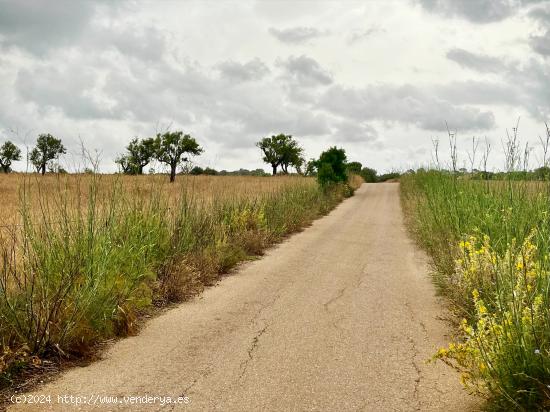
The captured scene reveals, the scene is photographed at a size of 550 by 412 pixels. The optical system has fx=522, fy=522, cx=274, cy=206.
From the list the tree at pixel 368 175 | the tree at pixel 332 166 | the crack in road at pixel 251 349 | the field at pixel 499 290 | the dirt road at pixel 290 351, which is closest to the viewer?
the field at pixel 499 290

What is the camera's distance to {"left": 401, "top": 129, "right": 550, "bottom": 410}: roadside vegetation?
358 cm

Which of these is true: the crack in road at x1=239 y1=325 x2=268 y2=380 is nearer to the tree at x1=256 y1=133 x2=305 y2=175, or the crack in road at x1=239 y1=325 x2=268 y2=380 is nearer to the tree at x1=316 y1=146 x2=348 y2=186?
the tree at x1=316 y1=146 x2=348 y2=186

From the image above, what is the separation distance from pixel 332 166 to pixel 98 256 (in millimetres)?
28172

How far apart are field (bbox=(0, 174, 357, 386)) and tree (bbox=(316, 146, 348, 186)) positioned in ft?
68.1

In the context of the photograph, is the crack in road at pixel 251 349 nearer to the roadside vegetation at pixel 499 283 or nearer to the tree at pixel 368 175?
the roadside vegetation at pixel 499 283

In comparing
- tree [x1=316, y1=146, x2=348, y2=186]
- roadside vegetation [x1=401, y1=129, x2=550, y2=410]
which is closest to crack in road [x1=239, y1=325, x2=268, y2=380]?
roadside vegetation [x1=401, y1=129, x2=550, y2=410]

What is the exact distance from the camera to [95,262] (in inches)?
219

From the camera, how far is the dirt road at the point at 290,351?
4.19 meters

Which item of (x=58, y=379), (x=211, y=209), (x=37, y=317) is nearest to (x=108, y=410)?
(x=58, y=379)

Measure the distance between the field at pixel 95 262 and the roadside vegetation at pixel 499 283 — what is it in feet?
11.2

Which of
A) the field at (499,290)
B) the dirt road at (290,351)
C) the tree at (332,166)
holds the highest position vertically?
the tree at (332,166)

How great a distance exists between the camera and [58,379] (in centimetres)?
448

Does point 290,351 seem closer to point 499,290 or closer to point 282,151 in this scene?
point 499,290

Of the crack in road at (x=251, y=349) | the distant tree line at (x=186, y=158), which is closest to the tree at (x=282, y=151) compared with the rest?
the distant tree line at (x=186, y=158)
